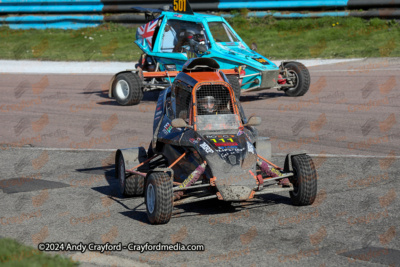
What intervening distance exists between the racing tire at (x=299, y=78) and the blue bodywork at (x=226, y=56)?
0.70m

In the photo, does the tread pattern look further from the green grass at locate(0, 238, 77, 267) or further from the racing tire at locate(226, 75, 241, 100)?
the racing tire at locate(226, 75, 241, 100)

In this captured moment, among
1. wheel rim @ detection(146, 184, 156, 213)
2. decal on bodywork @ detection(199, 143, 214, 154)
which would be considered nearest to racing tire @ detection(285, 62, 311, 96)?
decal on bodywork @ detection(199, 143, 214, 154)

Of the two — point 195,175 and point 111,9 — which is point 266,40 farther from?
point 195,175

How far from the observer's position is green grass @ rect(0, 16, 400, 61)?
2034 centimetres

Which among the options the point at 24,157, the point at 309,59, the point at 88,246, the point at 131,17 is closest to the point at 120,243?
the point at 88,246

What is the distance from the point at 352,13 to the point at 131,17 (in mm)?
8355

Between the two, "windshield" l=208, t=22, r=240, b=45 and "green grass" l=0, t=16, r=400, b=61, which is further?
"green grass" l=0, t=16, r=400, b=61

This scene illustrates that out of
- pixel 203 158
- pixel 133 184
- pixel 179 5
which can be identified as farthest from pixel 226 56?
pixel 203 158

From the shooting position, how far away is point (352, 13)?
2133cm

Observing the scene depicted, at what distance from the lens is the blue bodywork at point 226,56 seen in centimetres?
1469

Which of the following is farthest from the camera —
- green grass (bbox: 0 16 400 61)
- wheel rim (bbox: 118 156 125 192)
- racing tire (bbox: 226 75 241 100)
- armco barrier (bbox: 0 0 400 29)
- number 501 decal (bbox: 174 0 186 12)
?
armco barrier (bbox: 0 0 400 29)

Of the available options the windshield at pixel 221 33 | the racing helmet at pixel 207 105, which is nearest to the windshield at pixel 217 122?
the racing helmet at pixel 207 105

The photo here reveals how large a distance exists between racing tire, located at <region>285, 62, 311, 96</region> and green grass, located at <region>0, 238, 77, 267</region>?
10772mm

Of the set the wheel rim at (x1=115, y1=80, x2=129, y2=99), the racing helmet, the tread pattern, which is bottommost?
the wheel rim at (x1=115, y1=80, x2=129, y2=99)
